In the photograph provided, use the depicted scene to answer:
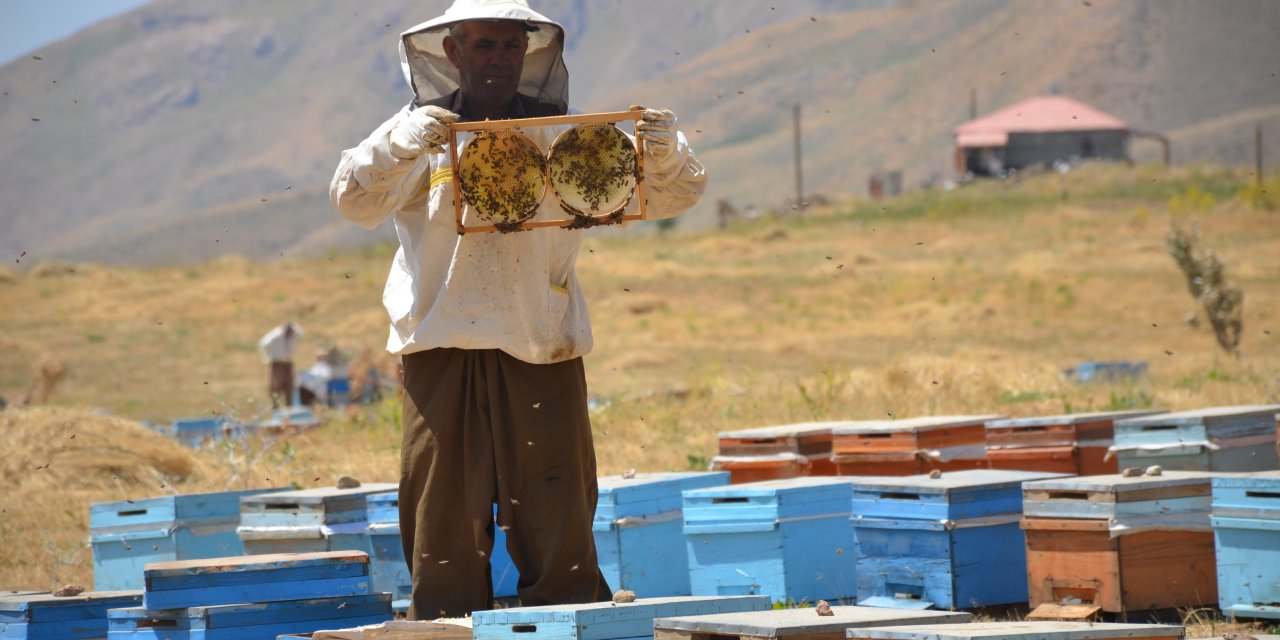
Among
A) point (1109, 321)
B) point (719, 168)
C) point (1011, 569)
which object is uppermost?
point (719, 168)

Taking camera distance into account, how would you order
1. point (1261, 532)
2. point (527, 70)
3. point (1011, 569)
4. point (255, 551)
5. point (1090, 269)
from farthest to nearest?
point (1090, 269), point (255, 551), point (1011, 569), point (1261, 532), point (527, 70)

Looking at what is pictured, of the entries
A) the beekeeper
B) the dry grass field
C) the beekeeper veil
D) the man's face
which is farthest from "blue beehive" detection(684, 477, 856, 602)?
the dry grass field

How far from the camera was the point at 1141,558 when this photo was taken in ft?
18.2

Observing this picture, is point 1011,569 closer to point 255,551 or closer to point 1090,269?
point 255,551

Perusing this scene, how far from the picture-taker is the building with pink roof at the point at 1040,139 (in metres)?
57.8

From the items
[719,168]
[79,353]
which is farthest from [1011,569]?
[719,168]

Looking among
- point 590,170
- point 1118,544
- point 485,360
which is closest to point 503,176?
point 590,170

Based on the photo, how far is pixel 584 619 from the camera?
3.97 metres

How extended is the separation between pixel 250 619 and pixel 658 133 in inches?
79.3

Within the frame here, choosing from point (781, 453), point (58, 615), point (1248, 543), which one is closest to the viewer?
point (58, 615)

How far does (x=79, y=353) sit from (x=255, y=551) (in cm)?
1969

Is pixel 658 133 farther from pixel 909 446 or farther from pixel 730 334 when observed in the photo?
pixel 730 334

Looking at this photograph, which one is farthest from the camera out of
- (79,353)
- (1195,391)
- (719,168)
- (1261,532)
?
(719,168)

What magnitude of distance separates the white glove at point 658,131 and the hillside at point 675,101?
136 ft
